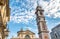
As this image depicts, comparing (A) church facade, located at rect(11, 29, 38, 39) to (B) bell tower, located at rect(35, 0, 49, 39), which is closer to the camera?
(A) church facade, located at rect(11, 29, 38, 39)

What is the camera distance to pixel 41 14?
35.1 metres

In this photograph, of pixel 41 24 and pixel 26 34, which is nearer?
pixel 26 34

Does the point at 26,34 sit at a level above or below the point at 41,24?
below

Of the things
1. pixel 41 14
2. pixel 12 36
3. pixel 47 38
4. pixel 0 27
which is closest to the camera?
pixel 0 27

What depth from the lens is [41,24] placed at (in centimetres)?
3366

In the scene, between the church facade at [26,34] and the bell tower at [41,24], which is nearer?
the church facade at [26,34]

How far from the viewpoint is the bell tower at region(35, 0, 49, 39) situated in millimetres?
31797

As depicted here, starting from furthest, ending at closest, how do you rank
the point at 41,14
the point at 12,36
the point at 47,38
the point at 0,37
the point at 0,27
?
the point at 41,14, the point at 47,38, the point at 12,36, the point at 0,37, the point at 0,27

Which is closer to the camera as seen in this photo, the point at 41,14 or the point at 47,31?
the point at 47,31

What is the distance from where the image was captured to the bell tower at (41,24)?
104 feet

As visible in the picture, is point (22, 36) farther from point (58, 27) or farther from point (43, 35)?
point (58, 27)

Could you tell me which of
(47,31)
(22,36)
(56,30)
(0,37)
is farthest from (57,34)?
(0,37)

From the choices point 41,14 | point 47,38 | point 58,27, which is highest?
point 41,14

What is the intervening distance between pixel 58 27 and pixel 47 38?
6.37 metres
